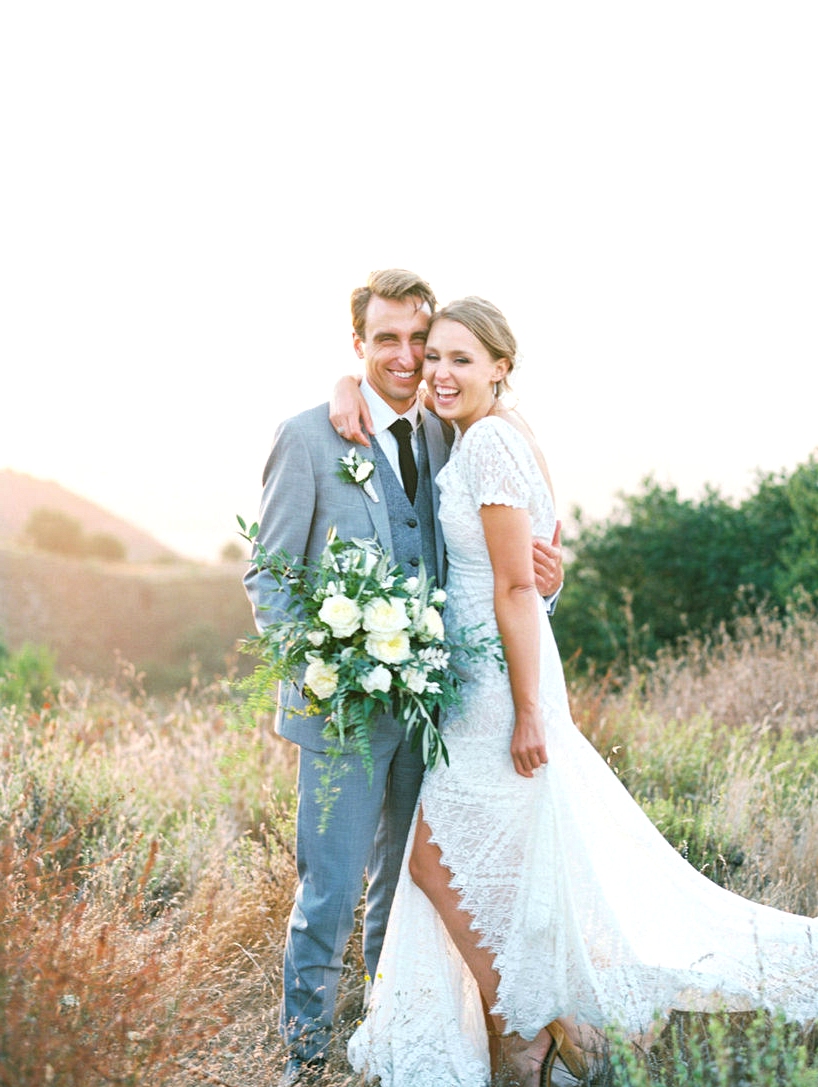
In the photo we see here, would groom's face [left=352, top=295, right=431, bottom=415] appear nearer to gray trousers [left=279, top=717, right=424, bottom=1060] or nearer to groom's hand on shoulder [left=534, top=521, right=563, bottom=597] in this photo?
groom's hand on shoulder [left=534, top=521, right=563, bottom=597]

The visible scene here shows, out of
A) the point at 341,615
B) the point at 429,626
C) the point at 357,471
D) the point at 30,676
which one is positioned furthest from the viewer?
the point at 30,676

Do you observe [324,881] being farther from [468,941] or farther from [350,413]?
[350,413]

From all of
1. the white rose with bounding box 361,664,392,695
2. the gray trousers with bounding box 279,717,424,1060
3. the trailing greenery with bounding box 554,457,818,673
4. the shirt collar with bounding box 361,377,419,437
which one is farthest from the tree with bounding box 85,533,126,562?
the white rose with bounding box 361,664,392,695

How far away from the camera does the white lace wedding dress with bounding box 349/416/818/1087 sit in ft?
10.2

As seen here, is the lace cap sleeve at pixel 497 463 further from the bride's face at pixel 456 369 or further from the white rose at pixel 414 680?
the white rose at pixel 414 680

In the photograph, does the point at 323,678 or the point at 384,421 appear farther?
the point at 384,421

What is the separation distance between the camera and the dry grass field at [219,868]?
8.11 ft

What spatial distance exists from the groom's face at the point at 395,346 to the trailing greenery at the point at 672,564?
6426 millimetres

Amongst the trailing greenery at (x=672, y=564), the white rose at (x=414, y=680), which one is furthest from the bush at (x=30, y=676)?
the white rose at (x=414, y=680)

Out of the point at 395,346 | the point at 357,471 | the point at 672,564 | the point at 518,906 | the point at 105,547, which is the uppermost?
the point at 105,547

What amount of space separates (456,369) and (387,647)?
1.01 meters

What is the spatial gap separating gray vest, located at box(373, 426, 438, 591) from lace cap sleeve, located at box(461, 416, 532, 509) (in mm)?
317

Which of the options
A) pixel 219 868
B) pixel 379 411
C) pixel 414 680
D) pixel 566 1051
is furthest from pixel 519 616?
pixel 219 868

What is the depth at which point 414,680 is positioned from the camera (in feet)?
9.05
